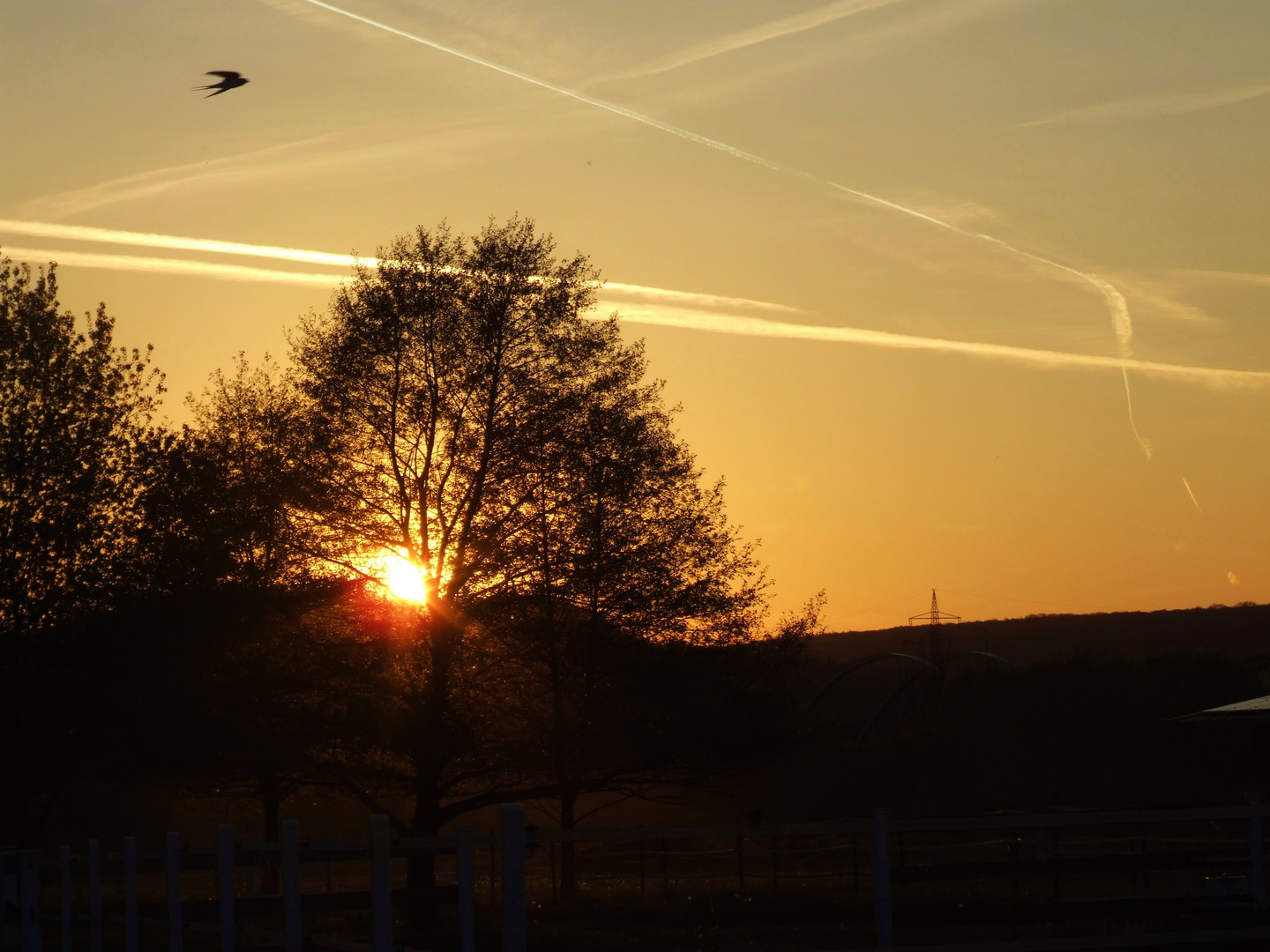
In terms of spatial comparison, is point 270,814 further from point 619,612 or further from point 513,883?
point 513,883

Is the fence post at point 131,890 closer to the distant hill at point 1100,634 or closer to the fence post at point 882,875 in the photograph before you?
the fence post at point 882,875

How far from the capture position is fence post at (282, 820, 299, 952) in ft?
28.7

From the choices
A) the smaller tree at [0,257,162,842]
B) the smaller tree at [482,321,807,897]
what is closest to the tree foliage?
the smaller tree at [0,257,162,842]

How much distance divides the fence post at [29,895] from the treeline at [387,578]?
9.09m

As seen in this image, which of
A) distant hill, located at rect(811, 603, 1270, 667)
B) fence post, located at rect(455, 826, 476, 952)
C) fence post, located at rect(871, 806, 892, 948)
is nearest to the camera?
fence post, located at rect(455, 826, 476, 952)

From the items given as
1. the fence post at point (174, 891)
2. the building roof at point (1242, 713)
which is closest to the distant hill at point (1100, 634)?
the building roof at point (1242, 713)

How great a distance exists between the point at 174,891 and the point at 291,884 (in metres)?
2.24

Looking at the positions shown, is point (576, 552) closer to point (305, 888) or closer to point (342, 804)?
point (305, 888)

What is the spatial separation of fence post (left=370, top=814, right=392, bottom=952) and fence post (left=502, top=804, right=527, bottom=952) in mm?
975

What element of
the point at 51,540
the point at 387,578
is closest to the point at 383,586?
the point at 387,578

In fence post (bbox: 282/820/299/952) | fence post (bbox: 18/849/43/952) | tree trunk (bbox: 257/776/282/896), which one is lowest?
tree trunk (bbox: 257/776/282/896)

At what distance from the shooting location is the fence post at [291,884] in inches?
345

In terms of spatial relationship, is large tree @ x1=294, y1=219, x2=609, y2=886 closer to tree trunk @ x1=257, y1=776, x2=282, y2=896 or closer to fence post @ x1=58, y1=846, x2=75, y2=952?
tree trunk @ x1=257, y1=776, x2=282, y2=896

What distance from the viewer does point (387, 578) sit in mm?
24188
